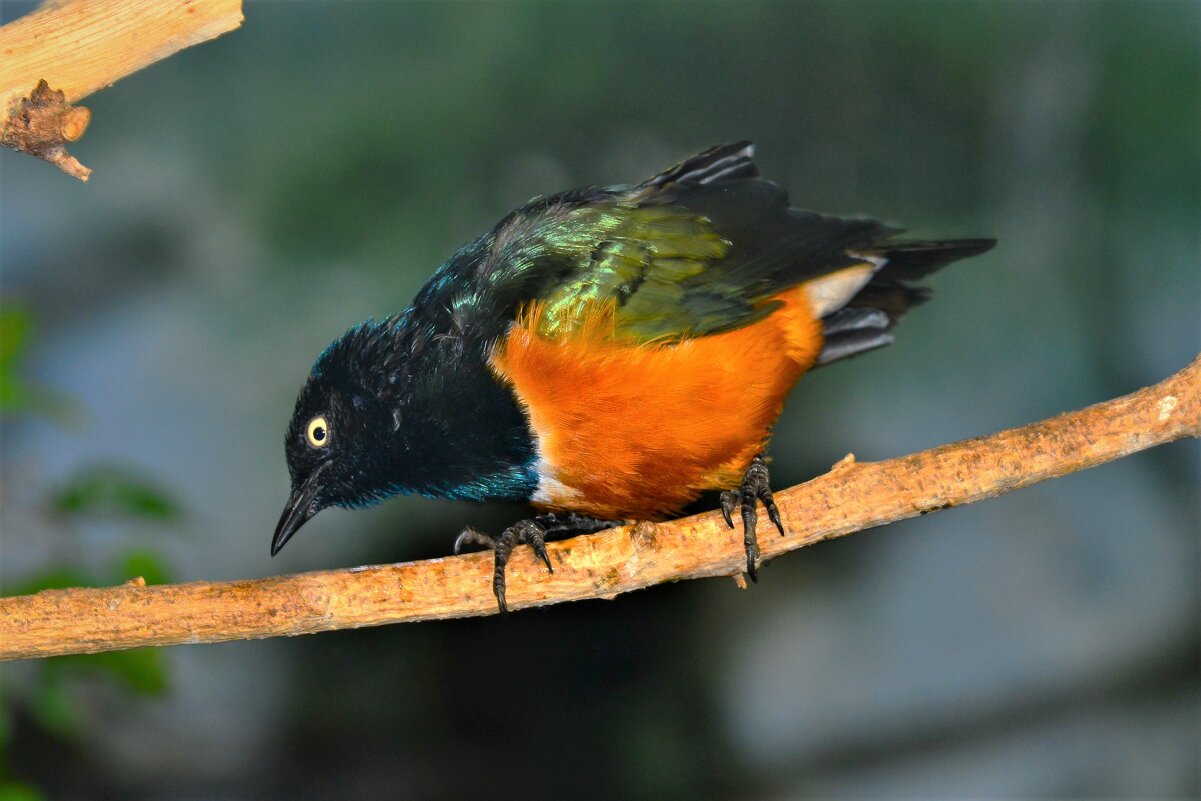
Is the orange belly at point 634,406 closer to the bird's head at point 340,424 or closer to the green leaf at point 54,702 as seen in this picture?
the bird's head at point 340,424

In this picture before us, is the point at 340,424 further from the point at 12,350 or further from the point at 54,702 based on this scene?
the point at 54,702

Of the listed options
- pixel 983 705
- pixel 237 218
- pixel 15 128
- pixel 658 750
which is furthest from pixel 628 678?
pixel 15 128

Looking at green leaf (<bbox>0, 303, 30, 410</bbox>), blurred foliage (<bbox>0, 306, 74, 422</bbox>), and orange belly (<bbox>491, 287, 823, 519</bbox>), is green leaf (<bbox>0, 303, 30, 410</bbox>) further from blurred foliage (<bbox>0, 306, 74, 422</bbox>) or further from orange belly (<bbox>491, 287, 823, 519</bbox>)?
orange belly (<bbox>491, 287, 823, 519</bbox>)

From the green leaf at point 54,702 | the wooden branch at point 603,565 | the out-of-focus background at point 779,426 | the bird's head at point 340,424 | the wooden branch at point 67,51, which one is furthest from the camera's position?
the out-of-focus background at point 779,426

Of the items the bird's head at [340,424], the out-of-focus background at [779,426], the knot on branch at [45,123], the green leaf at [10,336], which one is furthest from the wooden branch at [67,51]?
the out-of-focus background at [779,426]

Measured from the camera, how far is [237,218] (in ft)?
14.3

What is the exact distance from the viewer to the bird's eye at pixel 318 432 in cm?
257

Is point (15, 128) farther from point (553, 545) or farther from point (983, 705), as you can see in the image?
point (983, 705)

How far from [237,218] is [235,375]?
655mm

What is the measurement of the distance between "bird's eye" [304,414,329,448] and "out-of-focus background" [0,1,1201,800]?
1863 mm

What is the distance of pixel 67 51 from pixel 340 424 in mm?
1003

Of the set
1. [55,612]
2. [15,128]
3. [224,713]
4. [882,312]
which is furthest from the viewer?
[224,713]

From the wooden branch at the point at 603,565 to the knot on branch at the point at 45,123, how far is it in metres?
0.95

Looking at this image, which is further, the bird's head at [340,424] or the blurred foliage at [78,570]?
the blurred foliage at [78,570]
